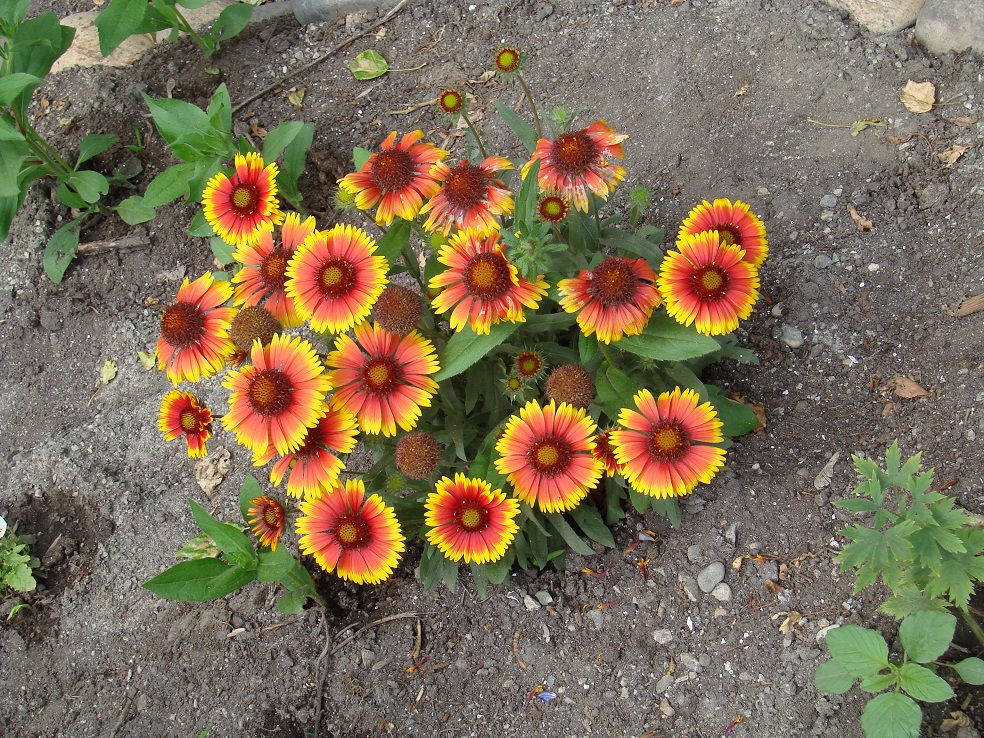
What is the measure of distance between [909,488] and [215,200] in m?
1.87

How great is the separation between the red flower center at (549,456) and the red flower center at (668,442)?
21 centimetres

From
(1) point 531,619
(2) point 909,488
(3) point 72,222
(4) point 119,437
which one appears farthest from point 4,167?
(2) point 909,488

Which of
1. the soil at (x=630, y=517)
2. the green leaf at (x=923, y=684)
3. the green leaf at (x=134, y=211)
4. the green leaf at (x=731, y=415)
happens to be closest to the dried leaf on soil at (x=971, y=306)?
the soil at (x=630, y=517)

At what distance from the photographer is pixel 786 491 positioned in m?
2.31

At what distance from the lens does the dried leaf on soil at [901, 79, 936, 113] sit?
2725 millimetres

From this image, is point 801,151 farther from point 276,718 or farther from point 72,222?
point 72,222

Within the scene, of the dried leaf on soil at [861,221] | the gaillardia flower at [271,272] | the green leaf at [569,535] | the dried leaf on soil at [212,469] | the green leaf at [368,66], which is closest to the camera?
the gaillardia flower at [271,272]

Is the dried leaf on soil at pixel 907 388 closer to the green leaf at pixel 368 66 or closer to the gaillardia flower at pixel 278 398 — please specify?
the gaillardia flower at pixel 278 398

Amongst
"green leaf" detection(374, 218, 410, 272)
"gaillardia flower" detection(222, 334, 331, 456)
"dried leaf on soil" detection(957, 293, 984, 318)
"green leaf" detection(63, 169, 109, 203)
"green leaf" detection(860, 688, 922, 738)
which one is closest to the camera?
"green leaf" detection(860, 688, 922, 738)

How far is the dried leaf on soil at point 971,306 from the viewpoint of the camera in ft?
7.70

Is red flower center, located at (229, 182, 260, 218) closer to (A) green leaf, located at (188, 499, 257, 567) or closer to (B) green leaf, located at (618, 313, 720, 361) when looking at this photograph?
(A) green leaf, located at (188, 499, 257, 567)

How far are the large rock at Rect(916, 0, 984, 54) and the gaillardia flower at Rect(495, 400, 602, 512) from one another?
6.84 feet

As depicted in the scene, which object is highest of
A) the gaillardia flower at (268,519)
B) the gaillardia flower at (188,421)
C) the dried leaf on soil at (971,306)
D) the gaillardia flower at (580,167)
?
the gaillardia flower at (580,167)

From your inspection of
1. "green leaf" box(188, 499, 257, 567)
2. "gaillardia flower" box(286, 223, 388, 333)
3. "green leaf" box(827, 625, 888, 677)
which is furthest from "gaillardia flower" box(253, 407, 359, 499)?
"green leaf" box(827, 625, 888, 677)
